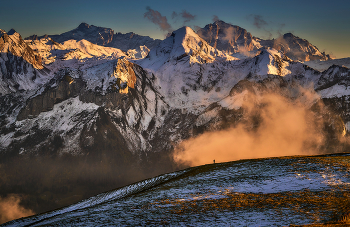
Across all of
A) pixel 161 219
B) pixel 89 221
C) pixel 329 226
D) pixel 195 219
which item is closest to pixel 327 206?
pixel 329 226

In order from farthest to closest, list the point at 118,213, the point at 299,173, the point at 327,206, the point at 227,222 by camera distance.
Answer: the point at 299,173
the point at 118,213
the point at 327,206
the point at 227,222

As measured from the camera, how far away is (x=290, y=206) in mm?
36688

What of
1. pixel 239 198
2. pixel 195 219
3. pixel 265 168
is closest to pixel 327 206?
pixel 239 198

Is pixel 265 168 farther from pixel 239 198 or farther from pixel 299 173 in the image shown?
pixel 239 198

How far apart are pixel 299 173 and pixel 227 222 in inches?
1000

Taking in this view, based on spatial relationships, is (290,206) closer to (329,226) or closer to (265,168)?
A: (329,226)

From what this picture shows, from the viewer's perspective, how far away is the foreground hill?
3381cm

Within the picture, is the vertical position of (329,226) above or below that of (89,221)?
below

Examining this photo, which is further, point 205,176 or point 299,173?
point 205,176

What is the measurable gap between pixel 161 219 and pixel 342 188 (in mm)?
27224

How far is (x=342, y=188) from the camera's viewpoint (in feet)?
138

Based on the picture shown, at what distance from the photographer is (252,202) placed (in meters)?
40.0

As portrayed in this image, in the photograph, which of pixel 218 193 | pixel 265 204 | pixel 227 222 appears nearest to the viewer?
pixel 227 222

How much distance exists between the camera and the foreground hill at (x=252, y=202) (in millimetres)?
33812
